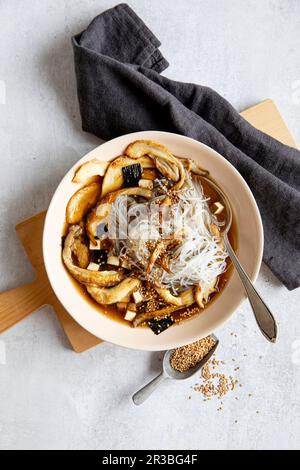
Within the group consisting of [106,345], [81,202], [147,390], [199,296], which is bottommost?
[147,390]

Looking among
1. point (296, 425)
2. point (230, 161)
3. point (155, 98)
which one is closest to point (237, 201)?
point (230, 161)

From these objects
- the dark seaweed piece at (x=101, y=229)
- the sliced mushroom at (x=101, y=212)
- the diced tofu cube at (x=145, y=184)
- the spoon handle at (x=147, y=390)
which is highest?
the diced tofu cube at (x=145, y=184)

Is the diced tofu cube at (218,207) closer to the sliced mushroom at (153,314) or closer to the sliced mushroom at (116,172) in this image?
the sliced mushroom at (116,172)

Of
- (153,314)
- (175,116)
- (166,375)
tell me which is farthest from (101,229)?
(166,375)

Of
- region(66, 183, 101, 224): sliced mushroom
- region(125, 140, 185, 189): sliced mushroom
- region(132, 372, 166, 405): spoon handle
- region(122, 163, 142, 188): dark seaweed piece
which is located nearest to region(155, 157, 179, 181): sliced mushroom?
region(125, 140, 185, 189): sliced mushroom

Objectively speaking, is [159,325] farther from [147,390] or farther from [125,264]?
[147,390]

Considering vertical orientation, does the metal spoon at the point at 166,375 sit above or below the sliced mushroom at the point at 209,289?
below

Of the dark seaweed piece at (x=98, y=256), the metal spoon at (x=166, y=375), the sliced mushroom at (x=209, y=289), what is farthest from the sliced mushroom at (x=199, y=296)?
Result: the dark seaweed piece at (x=98, y=256)

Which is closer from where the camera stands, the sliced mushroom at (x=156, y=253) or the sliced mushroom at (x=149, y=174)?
the sliced mushroom at (x=156, y=253)
